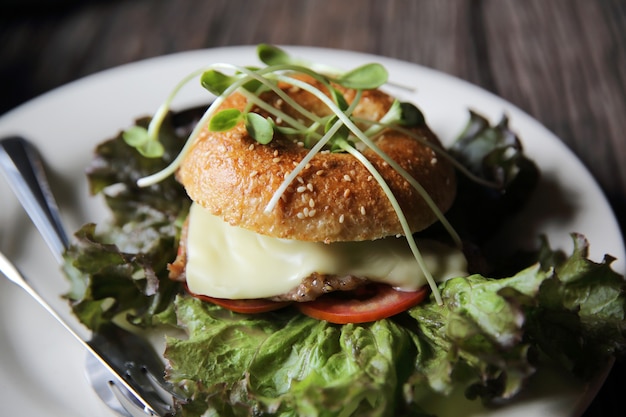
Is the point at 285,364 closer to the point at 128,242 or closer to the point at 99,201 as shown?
the point at 128,242

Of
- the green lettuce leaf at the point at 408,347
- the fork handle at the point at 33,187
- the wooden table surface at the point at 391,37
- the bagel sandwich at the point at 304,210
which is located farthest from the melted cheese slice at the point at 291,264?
the wooden table surface at the point at 391,37

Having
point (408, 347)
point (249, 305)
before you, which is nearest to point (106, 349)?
point (249, 305)

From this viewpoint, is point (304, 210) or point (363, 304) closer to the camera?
point (304, 210)

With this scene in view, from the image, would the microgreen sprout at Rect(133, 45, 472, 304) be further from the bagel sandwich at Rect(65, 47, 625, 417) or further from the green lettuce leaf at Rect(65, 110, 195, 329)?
the green lettuce leaf at Rect(65, 110, 195, 329)

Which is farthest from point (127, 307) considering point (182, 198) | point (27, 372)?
point (182, 198)

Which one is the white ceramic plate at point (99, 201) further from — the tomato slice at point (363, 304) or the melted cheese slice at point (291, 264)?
the melted cheese slice at point (291, 264)

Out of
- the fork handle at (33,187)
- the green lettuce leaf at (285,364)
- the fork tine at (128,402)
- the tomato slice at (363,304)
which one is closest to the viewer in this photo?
the green lettuce leaf at (285,364)

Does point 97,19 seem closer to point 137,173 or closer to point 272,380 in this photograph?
point 137,173
